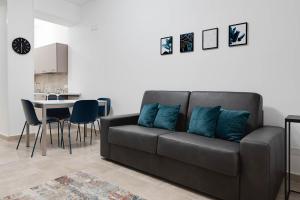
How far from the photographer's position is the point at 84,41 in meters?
4.86

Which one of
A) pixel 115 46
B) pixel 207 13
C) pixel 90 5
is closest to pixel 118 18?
pixel 115 46

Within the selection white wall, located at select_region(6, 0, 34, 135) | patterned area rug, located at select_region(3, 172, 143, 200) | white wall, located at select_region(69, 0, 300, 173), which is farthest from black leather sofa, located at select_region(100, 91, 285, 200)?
white wall, located at select_region(6, 0, 34, 135)

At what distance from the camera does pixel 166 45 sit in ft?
11.2

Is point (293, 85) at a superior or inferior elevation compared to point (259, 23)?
inferior

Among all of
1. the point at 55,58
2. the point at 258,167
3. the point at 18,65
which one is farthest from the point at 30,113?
the point at 258,167

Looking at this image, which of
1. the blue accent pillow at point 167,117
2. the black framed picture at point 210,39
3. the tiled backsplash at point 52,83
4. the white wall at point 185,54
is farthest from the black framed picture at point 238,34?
the tiled backsplash at point 52,83

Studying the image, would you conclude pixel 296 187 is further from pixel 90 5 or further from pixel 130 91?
pixel 90 5

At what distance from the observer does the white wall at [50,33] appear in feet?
17.8

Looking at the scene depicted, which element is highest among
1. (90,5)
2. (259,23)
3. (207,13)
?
(90,5)

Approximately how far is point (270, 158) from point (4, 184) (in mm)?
2519

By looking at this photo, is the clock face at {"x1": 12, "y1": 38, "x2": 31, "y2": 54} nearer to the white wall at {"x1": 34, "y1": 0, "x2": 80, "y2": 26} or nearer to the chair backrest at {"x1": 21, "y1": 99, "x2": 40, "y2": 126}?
the white wall at {"x1": 34, "y1": 0, "x2": 80, "y2": 26}

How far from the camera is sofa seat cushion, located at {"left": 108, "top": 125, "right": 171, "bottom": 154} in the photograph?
2377 mm

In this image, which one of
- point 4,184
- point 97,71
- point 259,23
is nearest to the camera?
point 4,184

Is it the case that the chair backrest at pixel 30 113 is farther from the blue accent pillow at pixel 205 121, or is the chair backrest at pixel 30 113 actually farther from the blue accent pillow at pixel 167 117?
the blue accent pillow at pixel 205 121
